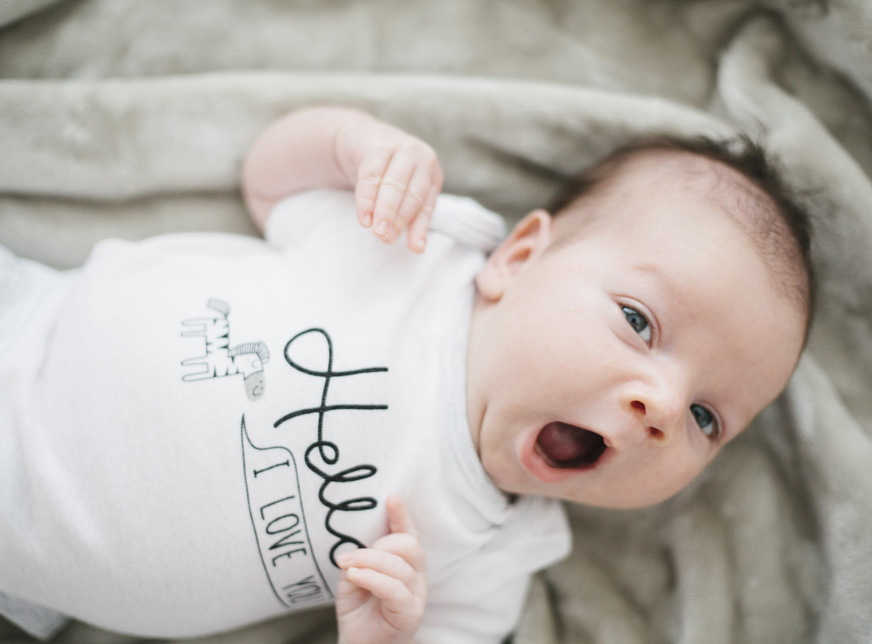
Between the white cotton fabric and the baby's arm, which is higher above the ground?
the baby's arm

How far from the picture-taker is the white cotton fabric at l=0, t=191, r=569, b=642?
104cm

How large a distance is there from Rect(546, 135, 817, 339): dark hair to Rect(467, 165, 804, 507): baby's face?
0.06m

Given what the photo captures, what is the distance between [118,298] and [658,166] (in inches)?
39.4

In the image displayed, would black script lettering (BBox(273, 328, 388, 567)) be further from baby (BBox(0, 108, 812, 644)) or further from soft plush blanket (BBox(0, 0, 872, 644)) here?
soft plush blanket (BBox(0, 0, 872, 644))

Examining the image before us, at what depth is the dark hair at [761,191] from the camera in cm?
Result: 105

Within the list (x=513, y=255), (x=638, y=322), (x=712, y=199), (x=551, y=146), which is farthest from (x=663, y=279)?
(x=551, y=146)

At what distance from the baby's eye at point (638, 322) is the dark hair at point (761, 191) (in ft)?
0.76

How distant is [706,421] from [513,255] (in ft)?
1.48

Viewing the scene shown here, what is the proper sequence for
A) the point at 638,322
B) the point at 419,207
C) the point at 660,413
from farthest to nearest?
the point at 419,207 → the point at 638,322 → the point at 660,413

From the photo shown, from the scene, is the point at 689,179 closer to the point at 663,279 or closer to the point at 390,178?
the point at 663,279

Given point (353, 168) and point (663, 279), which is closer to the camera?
point (663, 279)

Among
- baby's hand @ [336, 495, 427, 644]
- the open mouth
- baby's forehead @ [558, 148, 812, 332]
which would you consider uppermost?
baby's forehead @ [558, 148, 812, 332]

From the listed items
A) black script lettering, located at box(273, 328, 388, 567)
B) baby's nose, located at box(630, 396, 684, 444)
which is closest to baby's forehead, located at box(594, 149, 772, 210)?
baby's nose, located at box(630, 396, 684, 444)

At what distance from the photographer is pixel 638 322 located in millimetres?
1003
